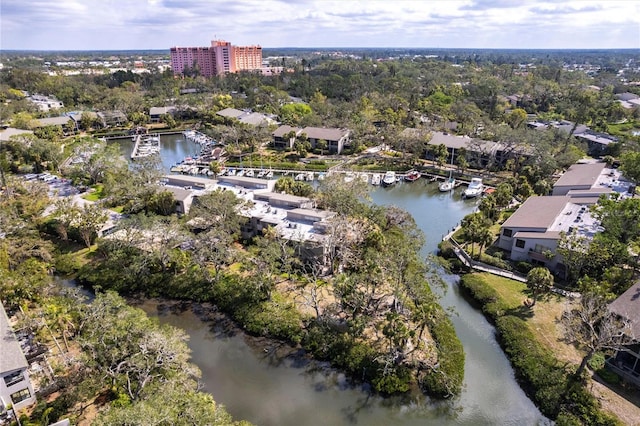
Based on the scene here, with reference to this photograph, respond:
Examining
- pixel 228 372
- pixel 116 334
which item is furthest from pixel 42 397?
pixel 228 372

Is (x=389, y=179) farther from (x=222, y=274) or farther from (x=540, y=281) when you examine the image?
(x=222, y=274)

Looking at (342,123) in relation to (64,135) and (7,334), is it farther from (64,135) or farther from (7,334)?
(7,334)

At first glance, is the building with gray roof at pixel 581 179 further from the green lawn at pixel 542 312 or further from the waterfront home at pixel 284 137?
the waterfront home at pixel 284 137

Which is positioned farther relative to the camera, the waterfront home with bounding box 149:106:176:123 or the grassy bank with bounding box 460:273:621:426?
the waterfront home with bounding box 149:106:176:123

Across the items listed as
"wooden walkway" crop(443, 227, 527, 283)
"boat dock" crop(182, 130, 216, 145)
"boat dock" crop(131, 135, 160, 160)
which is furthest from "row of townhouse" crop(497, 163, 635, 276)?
"boat dock" crop(131, 135, 160, 160)

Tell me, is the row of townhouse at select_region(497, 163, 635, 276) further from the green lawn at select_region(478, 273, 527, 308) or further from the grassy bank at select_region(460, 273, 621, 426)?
the grassy bank at select_region(460, 273, 621, 426)

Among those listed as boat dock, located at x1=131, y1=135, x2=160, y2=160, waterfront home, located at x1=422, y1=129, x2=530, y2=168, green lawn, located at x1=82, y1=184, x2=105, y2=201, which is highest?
waterfront home, located at x1=422, y1=129, x2=530, y2=168

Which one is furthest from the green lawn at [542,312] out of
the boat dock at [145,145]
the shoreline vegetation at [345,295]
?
the boat dock at [145,145]
